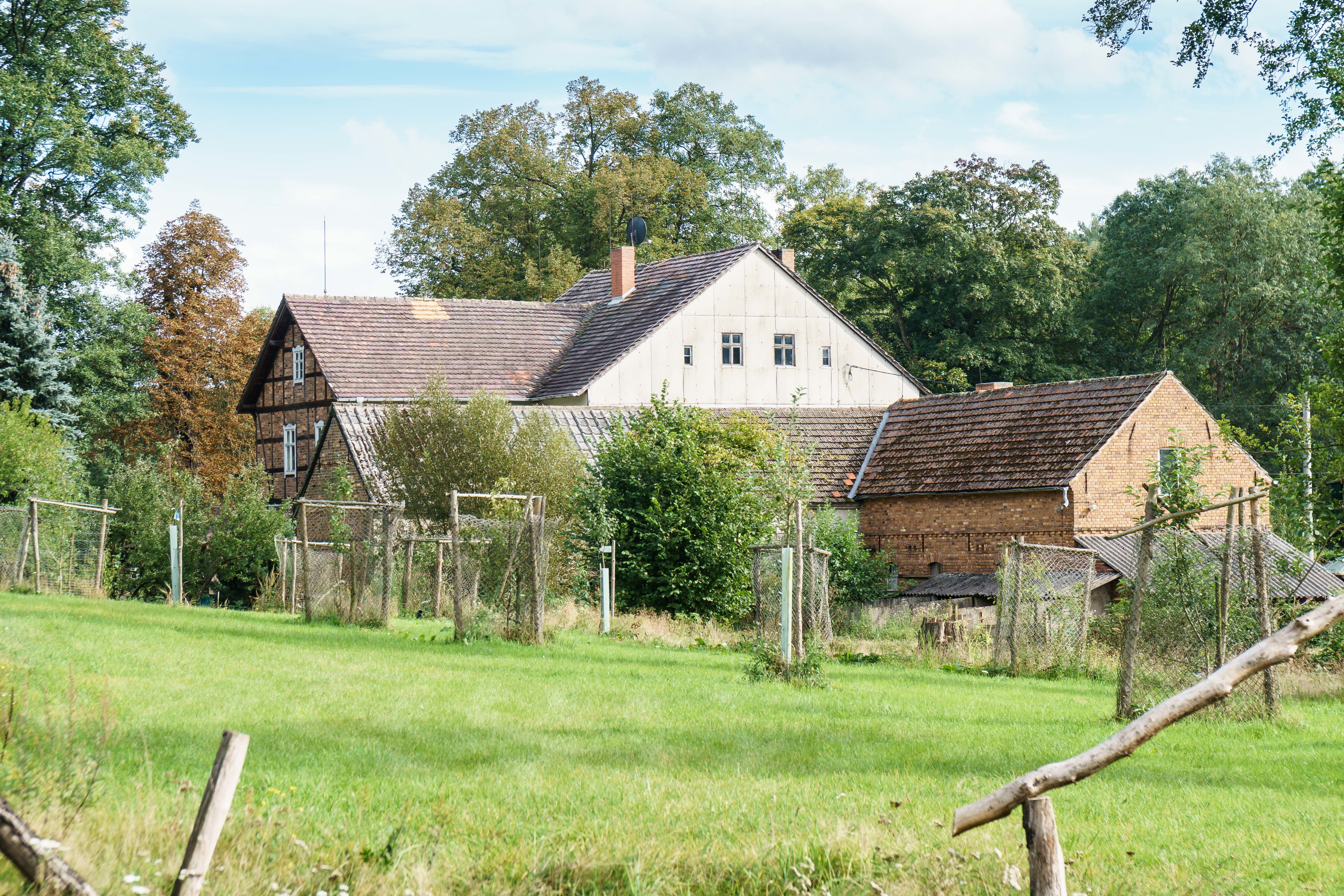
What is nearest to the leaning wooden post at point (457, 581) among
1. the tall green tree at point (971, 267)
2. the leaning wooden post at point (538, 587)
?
the leaning wooden post at point (538, 587)

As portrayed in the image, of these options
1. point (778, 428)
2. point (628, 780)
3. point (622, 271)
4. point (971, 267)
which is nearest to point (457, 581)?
point (628, 780)

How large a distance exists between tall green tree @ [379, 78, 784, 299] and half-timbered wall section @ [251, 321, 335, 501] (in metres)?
14.0

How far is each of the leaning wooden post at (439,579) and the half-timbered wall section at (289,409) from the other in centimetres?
1765

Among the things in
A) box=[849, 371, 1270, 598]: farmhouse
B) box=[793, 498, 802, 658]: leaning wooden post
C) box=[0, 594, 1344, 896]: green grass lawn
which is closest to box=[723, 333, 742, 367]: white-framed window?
box=[849, 371, 1270, 598]: farmhouse

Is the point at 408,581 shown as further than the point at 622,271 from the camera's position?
No

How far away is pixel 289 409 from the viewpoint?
40906 millimetres

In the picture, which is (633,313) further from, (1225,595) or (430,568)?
(1225,595)

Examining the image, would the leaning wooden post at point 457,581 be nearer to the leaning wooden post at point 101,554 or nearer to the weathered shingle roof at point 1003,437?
the leaning wooden post at point 101,554

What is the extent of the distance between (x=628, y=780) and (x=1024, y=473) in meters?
23.5

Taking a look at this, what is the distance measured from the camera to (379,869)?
250 inches

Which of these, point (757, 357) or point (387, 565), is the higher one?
point (757, 357)

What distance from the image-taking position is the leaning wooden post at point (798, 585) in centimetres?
1515

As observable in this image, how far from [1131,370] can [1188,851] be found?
49115mm

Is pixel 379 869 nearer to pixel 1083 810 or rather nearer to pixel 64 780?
pixel 64 780
